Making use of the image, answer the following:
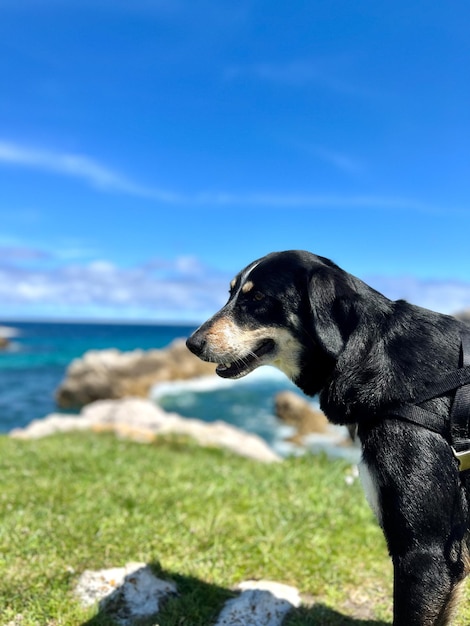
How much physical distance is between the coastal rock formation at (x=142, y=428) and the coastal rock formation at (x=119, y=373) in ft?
26.8

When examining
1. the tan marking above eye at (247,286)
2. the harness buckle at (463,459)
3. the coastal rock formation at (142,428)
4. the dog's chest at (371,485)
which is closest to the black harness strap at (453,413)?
the harness buckle at (463,459)

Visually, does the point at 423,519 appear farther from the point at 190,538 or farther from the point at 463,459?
the point at 190,538

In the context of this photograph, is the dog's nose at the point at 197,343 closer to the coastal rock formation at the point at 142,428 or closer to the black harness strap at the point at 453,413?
the black harness strap at the point at 453,413

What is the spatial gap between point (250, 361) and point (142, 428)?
13.8 m

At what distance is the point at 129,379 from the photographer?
120 feet

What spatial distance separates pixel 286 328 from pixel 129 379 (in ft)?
112

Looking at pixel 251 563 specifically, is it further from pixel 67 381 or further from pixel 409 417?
pixel 67 381

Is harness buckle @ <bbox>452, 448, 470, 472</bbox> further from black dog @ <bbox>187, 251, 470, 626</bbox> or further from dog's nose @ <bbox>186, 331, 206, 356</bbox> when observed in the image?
dog's nose @ <bbox>186, 331, 206, 356</bbox>

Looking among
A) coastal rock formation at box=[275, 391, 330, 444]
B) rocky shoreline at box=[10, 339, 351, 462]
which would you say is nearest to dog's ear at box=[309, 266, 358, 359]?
rocky shoreline at box=[10, 339, 351, 462]

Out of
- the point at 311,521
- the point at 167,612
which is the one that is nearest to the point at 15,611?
the point at 167,612

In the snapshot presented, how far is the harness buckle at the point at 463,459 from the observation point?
294 cm

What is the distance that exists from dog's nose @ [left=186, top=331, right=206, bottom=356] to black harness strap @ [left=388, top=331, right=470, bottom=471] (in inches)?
48.3

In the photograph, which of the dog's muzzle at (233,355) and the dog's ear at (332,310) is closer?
the dog's ear at (332,310)

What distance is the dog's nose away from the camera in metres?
3.59
